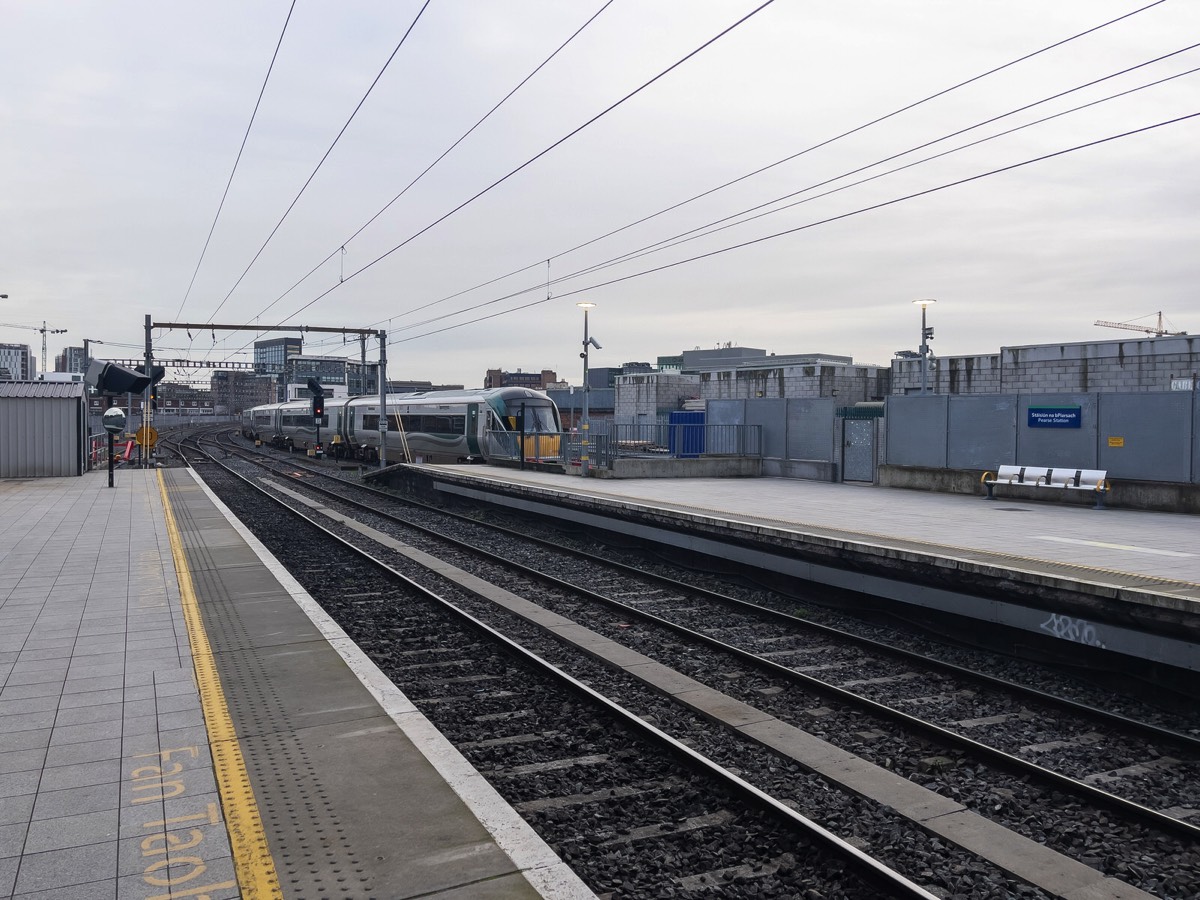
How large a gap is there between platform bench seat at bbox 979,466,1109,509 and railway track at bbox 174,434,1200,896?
8884 millimetres

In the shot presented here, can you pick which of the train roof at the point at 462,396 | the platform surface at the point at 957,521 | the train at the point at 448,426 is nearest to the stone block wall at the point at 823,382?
the train roof at the point at 462,396

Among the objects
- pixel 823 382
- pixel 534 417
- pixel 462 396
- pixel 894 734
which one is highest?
pixel 823 382

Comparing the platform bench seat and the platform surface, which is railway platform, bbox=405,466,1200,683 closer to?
the platform surface

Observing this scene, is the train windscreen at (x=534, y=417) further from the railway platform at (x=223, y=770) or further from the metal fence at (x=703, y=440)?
the railway platform at (x=223, y=770)

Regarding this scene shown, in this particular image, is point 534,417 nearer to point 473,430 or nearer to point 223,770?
point 473,430

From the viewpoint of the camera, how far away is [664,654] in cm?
959

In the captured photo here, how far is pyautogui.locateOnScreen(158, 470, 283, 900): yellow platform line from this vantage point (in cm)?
413

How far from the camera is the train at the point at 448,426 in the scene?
100ft

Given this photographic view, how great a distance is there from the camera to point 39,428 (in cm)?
2786

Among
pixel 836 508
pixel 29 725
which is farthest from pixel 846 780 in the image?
pixel 836 508

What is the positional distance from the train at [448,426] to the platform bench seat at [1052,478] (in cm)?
1359

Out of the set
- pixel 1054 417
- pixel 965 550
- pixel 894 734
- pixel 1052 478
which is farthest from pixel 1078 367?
pixel 894 734

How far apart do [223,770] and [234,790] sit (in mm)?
332

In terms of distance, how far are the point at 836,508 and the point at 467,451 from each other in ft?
60.1
